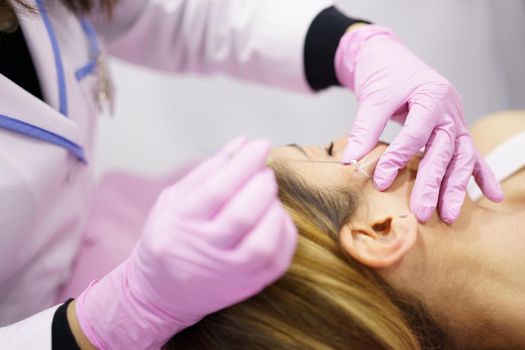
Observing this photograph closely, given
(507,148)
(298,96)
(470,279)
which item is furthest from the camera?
(298,96)

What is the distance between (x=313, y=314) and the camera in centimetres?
66

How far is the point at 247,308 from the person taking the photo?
669 millimetres

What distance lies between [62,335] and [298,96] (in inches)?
45.3

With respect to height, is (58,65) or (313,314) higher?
(58,65)

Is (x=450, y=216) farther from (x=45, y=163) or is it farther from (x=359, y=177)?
(x=45, y=163)

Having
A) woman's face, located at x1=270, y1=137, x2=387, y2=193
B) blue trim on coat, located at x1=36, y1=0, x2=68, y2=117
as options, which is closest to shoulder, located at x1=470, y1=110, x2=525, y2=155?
woman's face, located at x1=270, y1=137, x2=387, y2=193

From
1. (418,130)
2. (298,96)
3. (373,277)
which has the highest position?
(418,130)

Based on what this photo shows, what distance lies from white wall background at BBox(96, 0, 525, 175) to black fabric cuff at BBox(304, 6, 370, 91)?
1.66ft

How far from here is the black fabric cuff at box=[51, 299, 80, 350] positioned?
67 centimetres

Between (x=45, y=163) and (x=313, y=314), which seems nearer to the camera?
(x=313, y=314)

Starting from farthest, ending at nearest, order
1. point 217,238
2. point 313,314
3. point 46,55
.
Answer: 1. point 46,55
2. point 313,314
3. point 217,238

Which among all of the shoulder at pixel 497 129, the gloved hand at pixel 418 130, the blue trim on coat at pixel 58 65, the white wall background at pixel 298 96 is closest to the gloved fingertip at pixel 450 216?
the gloved hand at pixel 418 130

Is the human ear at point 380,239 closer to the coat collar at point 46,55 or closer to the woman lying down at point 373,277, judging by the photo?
the woman lying down at point 373,277

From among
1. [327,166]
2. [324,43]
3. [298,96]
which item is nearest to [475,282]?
[327,166]
